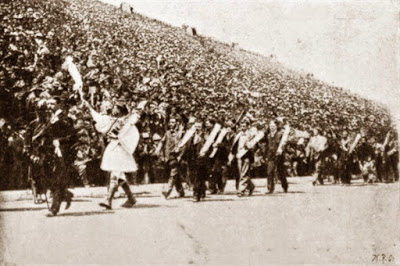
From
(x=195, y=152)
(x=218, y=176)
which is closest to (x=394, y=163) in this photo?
(x=218, y=176)

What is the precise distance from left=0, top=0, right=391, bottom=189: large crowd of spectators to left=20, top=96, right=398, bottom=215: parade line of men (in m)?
0.21

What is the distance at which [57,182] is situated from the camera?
1044 centimetres

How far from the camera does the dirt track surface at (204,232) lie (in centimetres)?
905

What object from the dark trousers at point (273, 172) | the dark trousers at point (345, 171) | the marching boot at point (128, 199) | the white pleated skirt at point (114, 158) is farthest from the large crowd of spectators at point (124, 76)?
the dark trousers at point (345, 171)

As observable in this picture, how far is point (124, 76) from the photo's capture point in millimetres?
11289

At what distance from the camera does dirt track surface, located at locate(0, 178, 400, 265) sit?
29.7ft

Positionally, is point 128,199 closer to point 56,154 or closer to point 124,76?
point 56,154

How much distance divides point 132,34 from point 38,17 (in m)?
1.40

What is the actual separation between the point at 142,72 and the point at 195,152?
10.3 feet

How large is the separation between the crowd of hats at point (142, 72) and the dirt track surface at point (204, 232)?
4.83 ft

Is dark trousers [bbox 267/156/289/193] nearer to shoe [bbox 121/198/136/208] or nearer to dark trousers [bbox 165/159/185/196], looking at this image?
dark trousers [bbox 165/159/185/196]

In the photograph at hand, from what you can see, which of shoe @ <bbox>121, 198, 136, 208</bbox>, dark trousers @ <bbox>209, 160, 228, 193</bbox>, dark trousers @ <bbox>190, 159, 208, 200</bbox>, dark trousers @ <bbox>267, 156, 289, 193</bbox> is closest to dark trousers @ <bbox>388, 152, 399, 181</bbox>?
dark trousers @ <bbox>267, 156, 289, 193</bbox>

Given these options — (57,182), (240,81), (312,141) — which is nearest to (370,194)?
(312,141)

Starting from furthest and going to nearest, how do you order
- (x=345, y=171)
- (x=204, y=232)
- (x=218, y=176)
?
(x=345, y=171) < (x=218, y=176) < (x=204, y=232)
